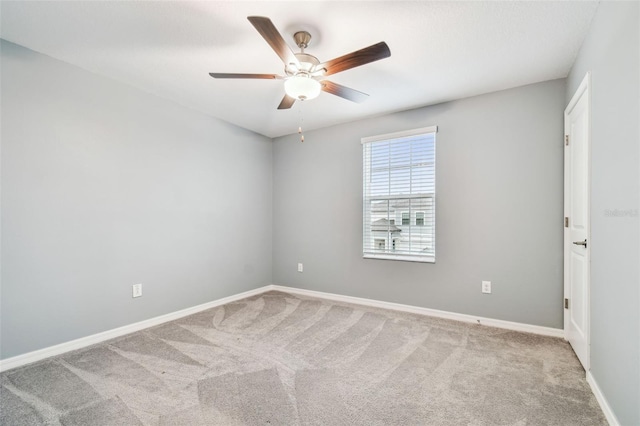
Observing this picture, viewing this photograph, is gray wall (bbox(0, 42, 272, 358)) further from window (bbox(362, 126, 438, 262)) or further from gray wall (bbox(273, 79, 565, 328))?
window (bbox(362, 126, 438, 262))

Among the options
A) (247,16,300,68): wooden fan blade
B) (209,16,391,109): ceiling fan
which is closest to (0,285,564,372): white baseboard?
(209,16,391,109): ceiling fan

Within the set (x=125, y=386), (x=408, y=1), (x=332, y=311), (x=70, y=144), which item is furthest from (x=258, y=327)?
(x=408, y=1)

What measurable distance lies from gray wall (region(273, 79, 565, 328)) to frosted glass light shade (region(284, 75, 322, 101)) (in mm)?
1887

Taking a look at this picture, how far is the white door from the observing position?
2.09 meters

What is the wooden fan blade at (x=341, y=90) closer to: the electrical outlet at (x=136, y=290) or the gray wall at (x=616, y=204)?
the gray wall at (x=616, y=204)

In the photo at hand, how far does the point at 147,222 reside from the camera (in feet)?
10.2

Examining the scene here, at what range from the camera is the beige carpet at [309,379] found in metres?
1.67

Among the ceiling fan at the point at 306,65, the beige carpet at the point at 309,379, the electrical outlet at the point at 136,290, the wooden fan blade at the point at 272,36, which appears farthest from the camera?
the electrical outlet at the point at 136,290

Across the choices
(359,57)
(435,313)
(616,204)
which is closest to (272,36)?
(359,57)

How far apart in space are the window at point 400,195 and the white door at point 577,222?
1198 mm

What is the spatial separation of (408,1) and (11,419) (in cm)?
336

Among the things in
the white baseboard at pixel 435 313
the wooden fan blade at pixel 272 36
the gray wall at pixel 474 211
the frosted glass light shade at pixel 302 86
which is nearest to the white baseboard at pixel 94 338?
the white baseboard at pixel 435 313

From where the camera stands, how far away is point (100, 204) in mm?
2736

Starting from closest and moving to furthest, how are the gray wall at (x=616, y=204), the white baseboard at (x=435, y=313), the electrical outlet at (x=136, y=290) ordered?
the gray wall at (x=616, y=204) → the white baseboard at (x=435, y=313) → the electrical outlet at (x=136, y=290)
